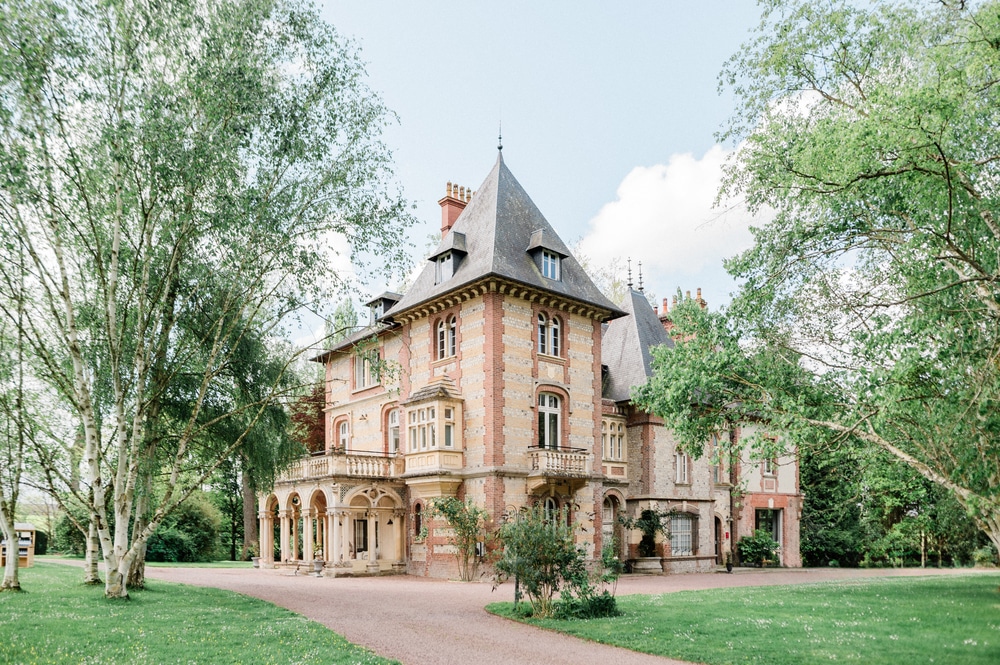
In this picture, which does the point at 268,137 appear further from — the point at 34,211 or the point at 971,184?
the point at 971,184

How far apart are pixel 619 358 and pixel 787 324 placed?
17.1 meters

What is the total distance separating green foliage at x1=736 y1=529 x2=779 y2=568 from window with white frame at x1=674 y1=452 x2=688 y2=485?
5.66 metres

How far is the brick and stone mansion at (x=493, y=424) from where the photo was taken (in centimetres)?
2377

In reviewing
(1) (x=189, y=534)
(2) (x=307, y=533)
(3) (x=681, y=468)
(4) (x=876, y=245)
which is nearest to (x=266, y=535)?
(2) (x=307, y=533)

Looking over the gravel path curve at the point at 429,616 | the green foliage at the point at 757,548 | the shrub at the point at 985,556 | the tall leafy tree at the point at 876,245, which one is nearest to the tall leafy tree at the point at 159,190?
the gravel path curve at the point at 429,616

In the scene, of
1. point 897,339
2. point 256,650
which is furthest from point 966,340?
point 256,650

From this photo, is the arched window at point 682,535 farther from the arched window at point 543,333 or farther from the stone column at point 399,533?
the stone column at point 399,533

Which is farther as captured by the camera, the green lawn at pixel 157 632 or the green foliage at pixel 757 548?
the green foliage at pixel 757 548

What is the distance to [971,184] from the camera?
1066cm

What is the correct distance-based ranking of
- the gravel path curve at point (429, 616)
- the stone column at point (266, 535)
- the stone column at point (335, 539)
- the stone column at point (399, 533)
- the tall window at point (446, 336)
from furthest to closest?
the stone column at point (266, 535), the stone column at point (399, 533), the tall window at point (446, 336), the stone column at point (335, 539), the gravel path curve at point (429, 616)

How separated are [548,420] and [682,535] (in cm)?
889

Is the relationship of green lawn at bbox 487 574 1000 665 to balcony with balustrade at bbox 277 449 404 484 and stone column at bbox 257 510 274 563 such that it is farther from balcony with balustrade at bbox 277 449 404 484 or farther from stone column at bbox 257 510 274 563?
stone column at bbox 257 510 274 563

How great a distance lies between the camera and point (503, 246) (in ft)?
81.5

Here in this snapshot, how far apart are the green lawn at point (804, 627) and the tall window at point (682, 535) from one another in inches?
455
